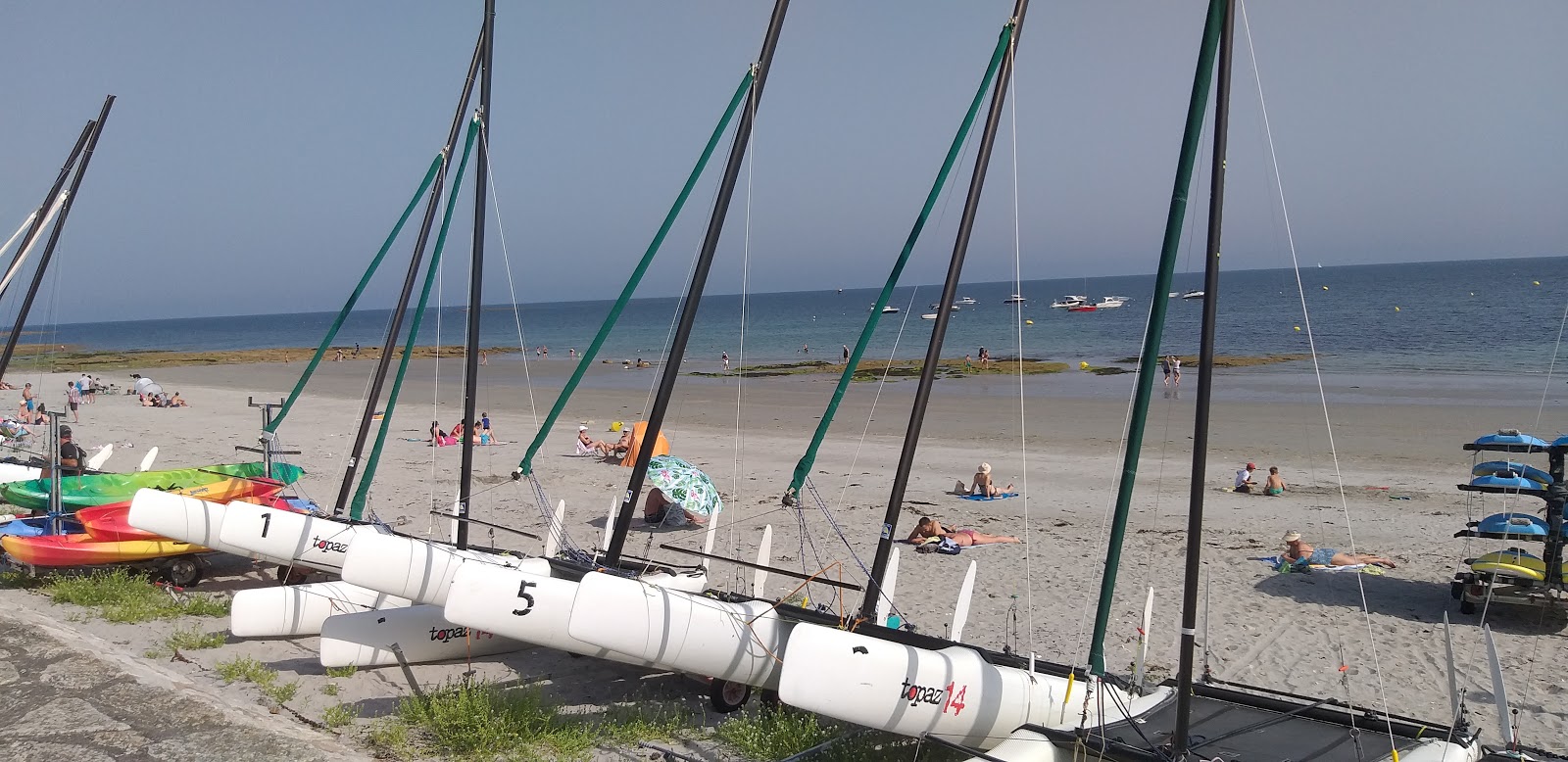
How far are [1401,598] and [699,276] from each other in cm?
887

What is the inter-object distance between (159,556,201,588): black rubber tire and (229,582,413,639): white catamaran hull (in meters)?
2.13

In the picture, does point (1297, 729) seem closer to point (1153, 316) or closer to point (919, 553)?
point (1153, 316)

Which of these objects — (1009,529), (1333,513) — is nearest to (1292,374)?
(1333,513)

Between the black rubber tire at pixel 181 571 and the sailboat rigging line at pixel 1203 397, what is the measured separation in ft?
36.0

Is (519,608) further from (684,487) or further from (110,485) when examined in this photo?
(110,485)

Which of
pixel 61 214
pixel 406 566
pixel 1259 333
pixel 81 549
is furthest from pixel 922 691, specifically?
pixel 1259 333

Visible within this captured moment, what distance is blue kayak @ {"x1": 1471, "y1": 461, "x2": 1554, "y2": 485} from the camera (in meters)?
10.9

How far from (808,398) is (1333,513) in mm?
24140

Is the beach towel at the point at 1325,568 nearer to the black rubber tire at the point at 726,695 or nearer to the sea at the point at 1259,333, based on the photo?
the black rubber tire at the point at 726,695

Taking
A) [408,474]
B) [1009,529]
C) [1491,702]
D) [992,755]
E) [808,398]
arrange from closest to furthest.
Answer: [992,755] < [1491,702] < [1009,529] < [408,474] < [808,398]

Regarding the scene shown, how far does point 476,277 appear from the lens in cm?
1200

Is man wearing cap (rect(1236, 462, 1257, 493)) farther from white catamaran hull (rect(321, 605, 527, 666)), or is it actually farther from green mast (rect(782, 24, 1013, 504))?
white catamaran hull (rect(321, 605, 527, 666))

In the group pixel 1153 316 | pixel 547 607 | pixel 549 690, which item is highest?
pixel 1153 316

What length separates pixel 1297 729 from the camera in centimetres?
704
